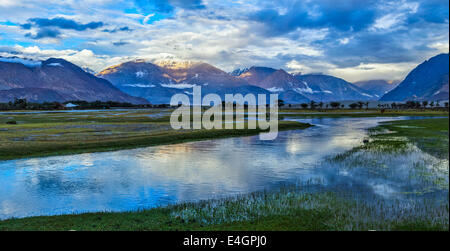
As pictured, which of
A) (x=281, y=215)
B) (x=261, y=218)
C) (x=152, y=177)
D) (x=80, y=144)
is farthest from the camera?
(x=80, y=144)

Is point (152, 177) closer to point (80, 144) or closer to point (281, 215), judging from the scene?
point (281, 215)

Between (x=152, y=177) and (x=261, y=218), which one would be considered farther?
(x=152, y=177)

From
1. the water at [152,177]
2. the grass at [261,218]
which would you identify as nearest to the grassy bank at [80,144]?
the water at [152,177]

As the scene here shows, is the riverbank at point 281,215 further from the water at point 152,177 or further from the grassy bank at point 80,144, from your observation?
the grassy bank at point 80,144

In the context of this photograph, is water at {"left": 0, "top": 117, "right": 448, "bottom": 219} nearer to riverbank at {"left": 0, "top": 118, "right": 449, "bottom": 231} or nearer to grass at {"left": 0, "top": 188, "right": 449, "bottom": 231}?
riverbank at {"left": 0, "top": 118, "right": 449, "bottom": 231}

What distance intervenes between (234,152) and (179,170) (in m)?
13.8

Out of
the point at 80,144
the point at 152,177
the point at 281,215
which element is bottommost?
the point at 152,177

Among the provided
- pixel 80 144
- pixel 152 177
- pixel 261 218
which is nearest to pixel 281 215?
pixel 261 218

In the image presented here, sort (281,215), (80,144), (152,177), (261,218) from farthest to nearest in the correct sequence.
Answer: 1. (80,144)
2. (152,177)
3. (281,215)
4. (261,218)

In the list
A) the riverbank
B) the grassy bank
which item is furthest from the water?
the grassy bank

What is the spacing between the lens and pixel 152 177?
32.2m

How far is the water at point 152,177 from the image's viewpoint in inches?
957

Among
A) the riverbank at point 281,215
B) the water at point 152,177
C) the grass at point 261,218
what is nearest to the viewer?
the grass at point 261,218

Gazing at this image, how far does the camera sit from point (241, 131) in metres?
73.4
